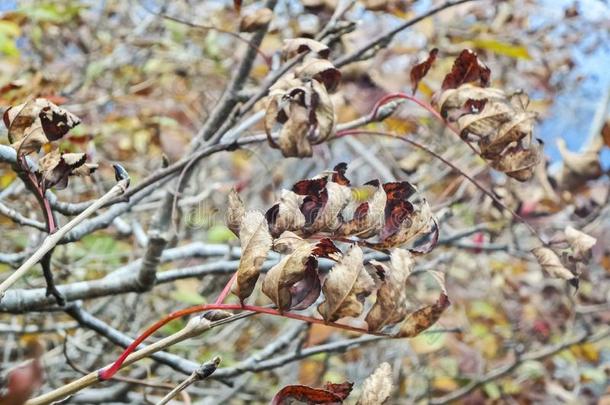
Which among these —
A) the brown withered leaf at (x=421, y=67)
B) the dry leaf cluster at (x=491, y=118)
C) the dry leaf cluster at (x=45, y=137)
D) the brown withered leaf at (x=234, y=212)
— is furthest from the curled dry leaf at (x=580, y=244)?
the dry leaf cluster at (x=45, y=137)

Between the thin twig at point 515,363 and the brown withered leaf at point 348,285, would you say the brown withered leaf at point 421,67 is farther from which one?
the thin twig at point 515,363

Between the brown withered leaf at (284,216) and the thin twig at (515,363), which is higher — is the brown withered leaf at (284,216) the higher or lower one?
the higher one

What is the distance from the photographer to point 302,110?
0.80m

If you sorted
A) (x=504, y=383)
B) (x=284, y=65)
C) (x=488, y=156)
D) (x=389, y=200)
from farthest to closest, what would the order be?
(x=504, y=383) → (x=284, y=65) → (x=488, y=156) → (x=389, y=200)

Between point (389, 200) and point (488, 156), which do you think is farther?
point (488, 156)

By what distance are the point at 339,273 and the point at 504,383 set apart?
1.91m

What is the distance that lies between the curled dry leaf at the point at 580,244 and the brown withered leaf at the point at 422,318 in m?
0.33

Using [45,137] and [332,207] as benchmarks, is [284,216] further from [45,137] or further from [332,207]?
[45,137]

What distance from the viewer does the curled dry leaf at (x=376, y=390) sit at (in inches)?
23.5

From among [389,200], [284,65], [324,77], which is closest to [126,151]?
[284,65]

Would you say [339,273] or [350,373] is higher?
[339,273]

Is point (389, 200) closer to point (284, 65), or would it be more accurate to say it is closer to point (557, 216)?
point (284, 65)

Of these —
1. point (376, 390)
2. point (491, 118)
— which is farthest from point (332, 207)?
point (491, 118)

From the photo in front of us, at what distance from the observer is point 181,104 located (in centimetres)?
252
